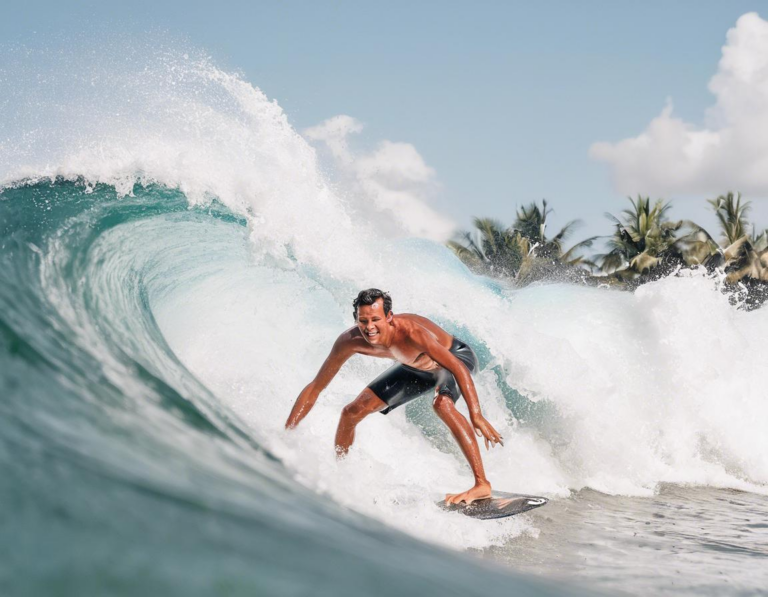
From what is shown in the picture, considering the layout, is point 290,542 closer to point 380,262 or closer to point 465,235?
point 380,262

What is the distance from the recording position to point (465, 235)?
3641 centimetres

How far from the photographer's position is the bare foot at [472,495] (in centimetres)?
410

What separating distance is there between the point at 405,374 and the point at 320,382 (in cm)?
61

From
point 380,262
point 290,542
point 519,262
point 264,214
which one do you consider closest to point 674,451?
point 380,262

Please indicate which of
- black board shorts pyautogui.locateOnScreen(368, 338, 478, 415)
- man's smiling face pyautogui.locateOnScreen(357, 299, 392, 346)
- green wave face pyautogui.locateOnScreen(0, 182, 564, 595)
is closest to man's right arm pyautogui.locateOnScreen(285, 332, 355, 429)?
man's smiling face pyautogui.locateOnScreen(357, 299, 392, 346)

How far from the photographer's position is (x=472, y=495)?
4113 millimetres

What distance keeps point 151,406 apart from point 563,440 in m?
4.92

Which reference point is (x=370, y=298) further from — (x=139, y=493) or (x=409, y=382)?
(x=139, y=493)

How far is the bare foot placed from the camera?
13.4 ft

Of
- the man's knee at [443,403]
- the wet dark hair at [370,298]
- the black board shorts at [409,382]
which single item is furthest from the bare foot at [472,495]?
the wet dark hair at [370,298]

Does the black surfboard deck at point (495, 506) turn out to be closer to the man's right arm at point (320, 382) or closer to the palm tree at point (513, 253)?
the man's right arm at point (320, 382)

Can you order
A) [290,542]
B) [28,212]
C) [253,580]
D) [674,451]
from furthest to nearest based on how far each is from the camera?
[674,451], [28,212], [290,542], [253,580]

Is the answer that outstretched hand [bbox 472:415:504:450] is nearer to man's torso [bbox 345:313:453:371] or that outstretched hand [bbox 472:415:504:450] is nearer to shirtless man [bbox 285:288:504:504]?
shirtless man [bbox 285:288:504:504]

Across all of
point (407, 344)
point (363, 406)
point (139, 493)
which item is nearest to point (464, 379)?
point (407, 344)
